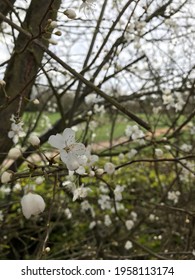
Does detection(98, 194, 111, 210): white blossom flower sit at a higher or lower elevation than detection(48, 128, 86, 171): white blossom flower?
higher

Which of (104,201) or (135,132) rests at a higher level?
(135,132)

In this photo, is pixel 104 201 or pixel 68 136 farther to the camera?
pixel 104 201

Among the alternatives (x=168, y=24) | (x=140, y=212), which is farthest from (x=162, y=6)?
(x=140, y=212)

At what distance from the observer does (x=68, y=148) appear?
154 cm

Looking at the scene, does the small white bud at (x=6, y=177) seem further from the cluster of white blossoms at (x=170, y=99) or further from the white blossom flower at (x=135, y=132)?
the cluster of white blossoms at (x=170, y=99)

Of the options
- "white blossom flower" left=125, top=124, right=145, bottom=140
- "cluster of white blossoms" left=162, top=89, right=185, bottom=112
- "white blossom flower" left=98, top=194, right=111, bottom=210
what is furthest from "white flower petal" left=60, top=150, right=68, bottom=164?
"white blossom flower" left=98, top=194, right=111, bottom=210

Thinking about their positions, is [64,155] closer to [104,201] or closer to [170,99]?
[170,99]

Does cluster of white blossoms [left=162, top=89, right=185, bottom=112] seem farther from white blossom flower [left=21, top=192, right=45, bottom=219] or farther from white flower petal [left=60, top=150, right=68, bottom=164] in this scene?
white blossom flower [left=21, top=192, right=45, bottom=219]

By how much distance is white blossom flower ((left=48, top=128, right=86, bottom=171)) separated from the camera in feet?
4.83

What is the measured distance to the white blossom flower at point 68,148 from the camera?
1471 mm

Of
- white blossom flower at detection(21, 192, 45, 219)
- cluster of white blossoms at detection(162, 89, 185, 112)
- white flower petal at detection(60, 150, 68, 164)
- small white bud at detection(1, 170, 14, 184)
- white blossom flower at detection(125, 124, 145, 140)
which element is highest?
cluster of white blossoms at detection(162, 89, 185, 112)

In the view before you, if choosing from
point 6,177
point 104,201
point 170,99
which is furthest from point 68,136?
point 104,201

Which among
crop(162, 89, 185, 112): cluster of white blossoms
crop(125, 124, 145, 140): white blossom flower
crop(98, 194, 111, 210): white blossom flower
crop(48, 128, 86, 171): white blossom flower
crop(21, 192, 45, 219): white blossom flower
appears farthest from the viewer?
crop(98, 194, 111, 210): white blossom flower
